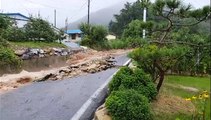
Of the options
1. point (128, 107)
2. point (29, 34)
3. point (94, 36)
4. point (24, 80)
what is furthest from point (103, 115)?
point (94, 36)

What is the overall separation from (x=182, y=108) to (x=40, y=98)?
12.9 feet

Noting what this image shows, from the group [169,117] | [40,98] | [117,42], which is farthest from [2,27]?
[169,117]

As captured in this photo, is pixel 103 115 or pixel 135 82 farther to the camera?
pixel 135 82

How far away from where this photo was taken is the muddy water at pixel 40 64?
1557 centimetres

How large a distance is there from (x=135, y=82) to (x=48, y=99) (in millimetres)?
3115

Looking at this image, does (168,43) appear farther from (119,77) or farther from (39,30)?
(39,30)

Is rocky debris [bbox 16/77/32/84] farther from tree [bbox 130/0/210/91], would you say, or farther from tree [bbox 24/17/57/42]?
tree [bbox 24/17/57/42]

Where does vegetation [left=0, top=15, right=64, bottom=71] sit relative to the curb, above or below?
above

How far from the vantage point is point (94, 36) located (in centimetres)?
3083

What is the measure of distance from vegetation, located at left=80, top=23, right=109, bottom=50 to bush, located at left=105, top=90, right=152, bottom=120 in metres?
24.3

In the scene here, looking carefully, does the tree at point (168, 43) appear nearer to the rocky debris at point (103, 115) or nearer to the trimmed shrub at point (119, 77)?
the trimmed shrub at point (119, 77)

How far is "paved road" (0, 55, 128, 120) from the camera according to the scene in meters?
7.82

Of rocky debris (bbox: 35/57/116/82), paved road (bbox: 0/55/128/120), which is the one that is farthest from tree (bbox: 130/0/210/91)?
rocky debris (bbox: 35/57/116/82)

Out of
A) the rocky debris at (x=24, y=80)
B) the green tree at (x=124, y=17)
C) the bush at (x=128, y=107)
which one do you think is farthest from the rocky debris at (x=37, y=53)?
the green tree at (x=124, y=17)
